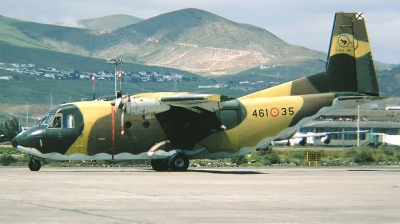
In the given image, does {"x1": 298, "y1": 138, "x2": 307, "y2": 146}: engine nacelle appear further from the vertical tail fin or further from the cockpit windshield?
the cockpit windshield

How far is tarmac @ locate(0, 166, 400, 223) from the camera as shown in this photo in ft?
57.5

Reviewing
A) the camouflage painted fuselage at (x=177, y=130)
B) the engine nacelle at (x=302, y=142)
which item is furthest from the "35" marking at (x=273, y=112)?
the engine nacelle at (x=302, y=142)

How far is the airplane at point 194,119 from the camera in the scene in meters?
34.6

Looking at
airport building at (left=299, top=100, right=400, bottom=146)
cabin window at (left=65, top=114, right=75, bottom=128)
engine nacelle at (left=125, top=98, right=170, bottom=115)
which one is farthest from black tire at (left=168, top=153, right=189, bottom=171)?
airport building at (left=299, top=100, right=400, bottom=146)

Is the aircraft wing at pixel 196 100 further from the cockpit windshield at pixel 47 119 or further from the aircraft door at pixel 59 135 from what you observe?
the cockpit windshield at pixel 47 119

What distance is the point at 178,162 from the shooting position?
35.2 metres

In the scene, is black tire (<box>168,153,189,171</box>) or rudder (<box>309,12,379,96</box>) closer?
black tire (<box>168,153,189,171</box>)

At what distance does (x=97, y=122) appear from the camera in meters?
34.9

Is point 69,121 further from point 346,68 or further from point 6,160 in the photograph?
point 346,68

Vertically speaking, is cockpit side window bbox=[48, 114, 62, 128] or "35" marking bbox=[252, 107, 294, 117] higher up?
"35" marking bbox=[252, 107, 294, 117]

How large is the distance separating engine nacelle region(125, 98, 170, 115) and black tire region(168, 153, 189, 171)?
Answer: 2.49m

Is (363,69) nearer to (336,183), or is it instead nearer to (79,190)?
(336,183)

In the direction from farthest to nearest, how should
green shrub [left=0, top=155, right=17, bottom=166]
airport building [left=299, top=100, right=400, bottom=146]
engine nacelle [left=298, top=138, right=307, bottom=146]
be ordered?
airport building [left=299, top=100, right=400, bottom=146], engine nacelle [left=298, top=138, right=307, bottom=146], green shrub [left=0, top=155, right=17, bottom=166]

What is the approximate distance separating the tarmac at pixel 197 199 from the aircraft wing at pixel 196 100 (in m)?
3.93
